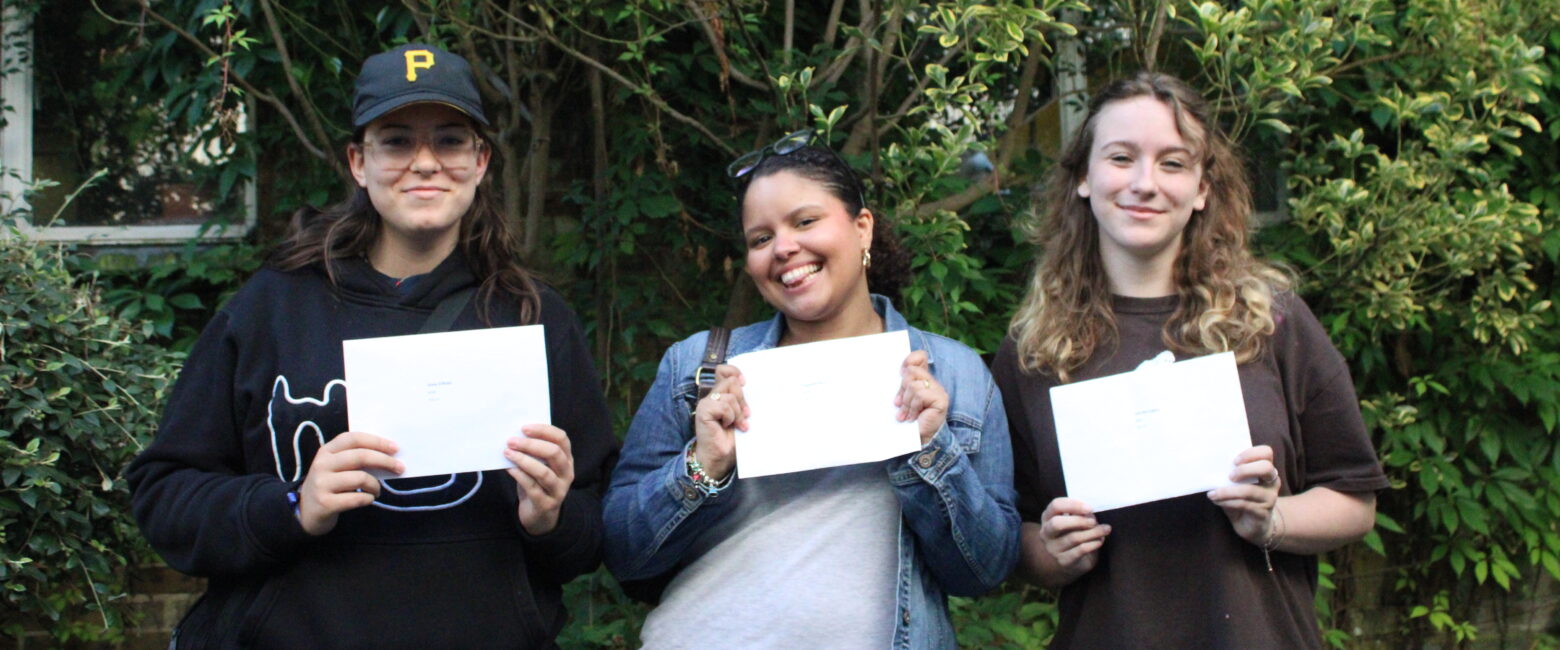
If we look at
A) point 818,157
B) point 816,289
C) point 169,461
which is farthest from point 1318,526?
point 169,461

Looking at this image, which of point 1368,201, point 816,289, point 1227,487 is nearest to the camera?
point 1227,487

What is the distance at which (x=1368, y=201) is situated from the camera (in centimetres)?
418

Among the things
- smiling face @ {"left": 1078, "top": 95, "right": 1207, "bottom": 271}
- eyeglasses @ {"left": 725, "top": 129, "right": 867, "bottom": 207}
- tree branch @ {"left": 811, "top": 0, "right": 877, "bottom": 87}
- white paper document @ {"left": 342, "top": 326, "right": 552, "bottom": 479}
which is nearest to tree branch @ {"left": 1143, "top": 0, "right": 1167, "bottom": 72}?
tree branch @ {"left": 811, "top": 0, "right": 877, "bottom": 87}

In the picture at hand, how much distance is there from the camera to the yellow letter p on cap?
245 centimetres

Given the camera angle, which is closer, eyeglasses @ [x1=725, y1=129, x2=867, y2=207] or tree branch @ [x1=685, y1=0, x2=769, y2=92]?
eyeglasses @ [x1=725, y1=129, x2=867, y2=207]

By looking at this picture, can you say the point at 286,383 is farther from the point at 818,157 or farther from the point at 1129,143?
the point at 1129,143

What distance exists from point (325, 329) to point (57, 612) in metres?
1.73

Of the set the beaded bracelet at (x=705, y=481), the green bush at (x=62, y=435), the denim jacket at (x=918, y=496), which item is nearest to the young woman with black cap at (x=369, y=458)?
the denim jacket at (x=918, y=496)

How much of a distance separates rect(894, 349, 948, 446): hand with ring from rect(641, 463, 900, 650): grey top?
0.57 ft

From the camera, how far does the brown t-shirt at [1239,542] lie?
2.43m

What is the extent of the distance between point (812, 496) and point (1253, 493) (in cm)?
79

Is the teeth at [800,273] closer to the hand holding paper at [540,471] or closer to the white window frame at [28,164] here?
the hand holding paper at [540,471]

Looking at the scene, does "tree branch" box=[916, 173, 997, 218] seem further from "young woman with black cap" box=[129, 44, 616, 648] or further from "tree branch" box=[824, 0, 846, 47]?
"young woman with black cap" box=[129, 44, 616, 648]

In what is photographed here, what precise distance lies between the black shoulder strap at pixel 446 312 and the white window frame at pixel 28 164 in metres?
2.81
